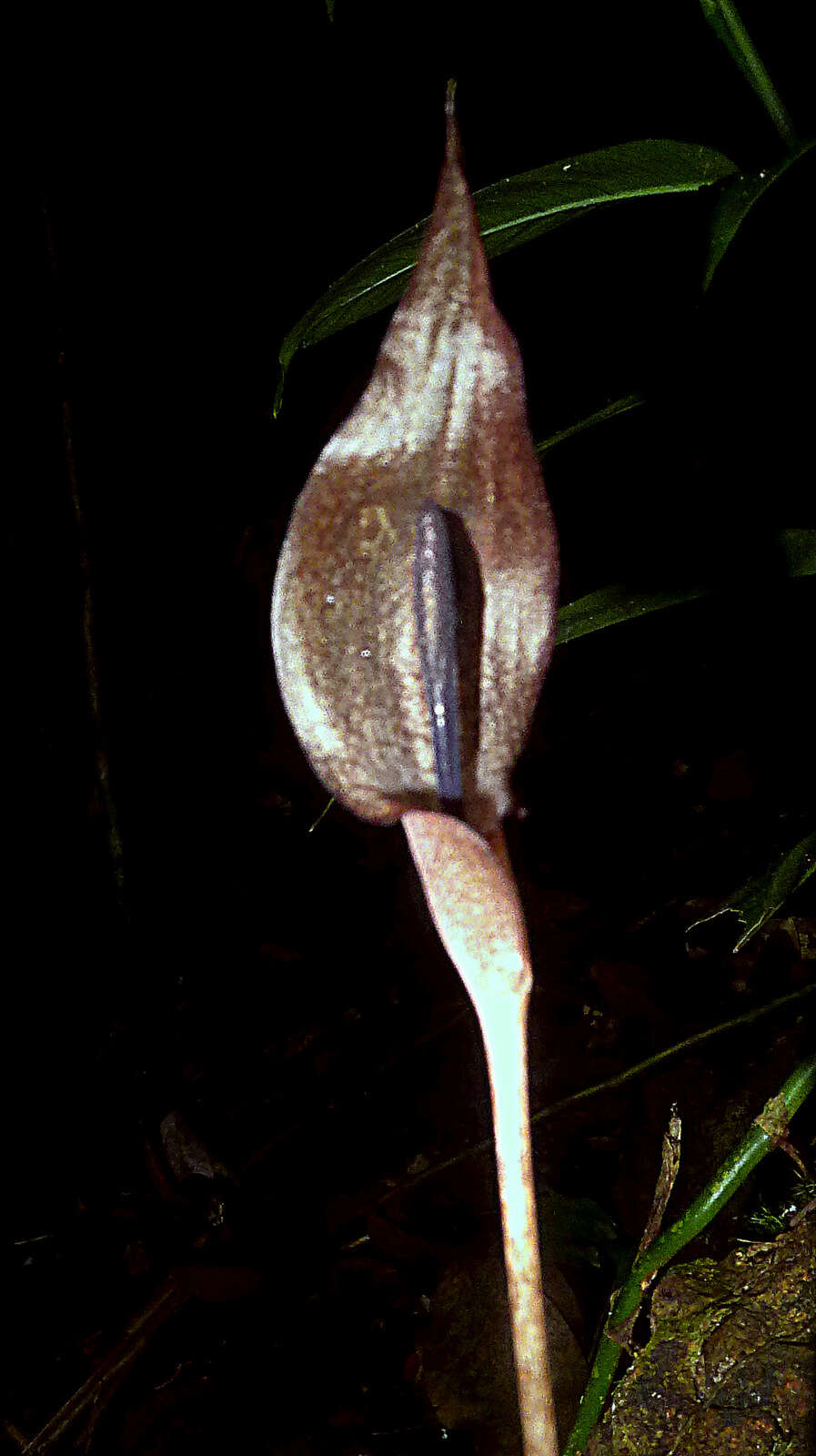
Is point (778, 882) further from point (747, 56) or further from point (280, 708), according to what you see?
point (280, 708)

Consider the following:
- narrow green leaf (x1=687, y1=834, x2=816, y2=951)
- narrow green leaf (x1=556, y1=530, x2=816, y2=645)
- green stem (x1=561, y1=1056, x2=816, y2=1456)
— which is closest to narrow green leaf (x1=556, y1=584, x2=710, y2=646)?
narrow green leaf (x1=556, y1=530, x2=816, y2=645)

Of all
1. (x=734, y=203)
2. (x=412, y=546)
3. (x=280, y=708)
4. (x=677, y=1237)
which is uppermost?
(x=734, y=203)

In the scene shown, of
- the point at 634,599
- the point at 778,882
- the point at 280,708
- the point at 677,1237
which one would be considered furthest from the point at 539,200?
the point at 280,708

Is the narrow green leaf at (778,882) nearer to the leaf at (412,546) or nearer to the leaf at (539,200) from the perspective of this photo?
the leaf at (412,546)

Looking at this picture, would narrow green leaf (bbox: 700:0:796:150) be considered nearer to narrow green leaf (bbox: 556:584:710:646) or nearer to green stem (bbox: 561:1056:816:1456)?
narrow green leaf (bbox: 556:584:710:646)

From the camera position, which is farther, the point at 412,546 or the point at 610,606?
the point at 610,606
